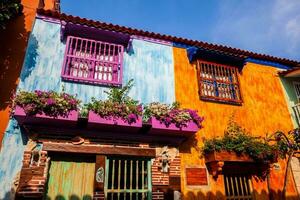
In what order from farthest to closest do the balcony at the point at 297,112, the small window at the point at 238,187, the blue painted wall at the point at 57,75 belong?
the balcony at the point at 297,112 < the small window at the point at 238,187 < the blue painted wall at the point at 57,75

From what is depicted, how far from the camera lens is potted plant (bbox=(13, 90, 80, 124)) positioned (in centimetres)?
588

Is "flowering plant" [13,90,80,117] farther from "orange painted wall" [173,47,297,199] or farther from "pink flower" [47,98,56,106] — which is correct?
"orange painted wall" [173,47,297,199]

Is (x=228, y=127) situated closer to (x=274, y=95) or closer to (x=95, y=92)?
(x=274, y=95)

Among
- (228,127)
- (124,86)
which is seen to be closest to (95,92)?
(124,86)

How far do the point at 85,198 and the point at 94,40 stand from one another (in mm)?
4474

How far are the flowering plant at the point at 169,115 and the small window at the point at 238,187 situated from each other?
212cm

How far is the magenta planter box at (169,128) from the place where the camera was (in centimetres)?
685

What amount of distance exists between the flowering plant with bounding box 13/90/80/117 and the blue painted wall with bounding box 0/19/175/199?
811 mm

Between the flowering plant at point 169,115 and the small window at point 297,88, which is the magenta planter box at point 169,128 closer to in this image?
the flowering plant at point 169,115

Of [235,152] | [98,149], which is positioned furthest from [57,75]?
[235,152]

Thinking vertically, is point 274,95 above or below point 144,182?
above

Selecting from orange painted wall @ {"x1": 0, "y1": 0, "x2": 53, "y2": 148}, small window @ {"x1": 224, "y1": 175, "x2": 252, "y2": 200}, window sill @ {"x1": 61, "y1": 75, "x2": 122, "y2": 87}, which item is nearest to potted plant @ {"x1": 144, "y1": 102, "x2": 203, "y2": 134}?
window sill @ {"x1": 61, "y1": 75, "x2": 122, "y2": 87}

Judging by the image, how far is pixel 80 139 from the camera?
6.70 metres

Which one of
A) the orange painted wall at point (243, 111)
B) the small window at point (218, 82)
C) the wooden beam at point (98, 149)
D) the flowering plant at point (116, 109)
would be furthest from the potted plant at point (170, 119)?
the small window at point (218, 82)
